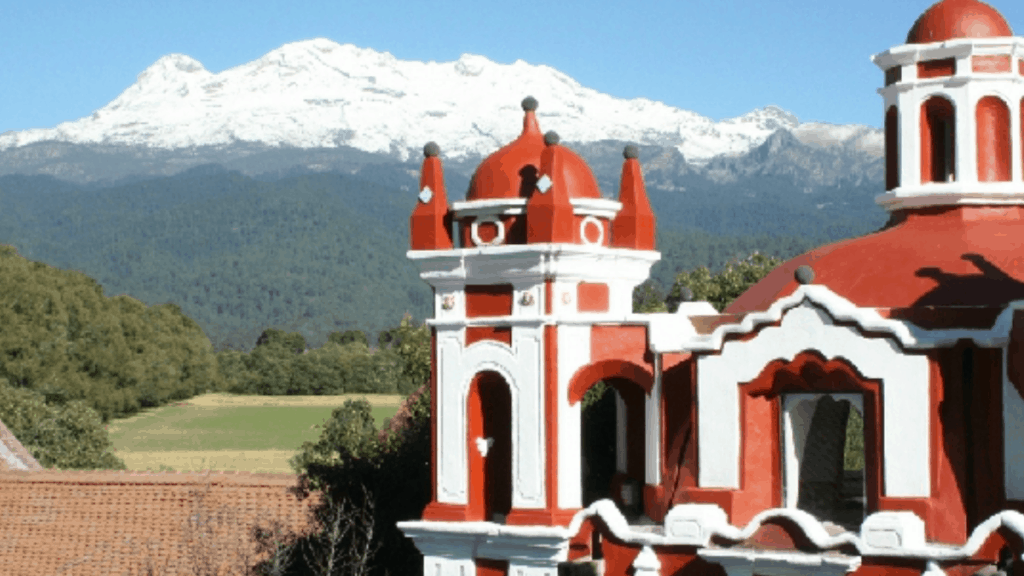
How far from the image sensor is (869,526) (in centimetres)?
1931

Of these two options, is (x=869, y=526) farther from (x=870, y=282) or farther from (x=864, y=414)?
(x=870, y=282)

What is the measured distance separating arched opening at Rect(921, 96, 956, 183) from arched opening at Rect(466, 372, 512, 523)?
758cm

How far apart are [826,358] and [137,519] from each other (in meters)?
17.2

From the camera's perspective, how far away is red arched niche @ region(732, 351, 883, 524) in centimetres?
2006

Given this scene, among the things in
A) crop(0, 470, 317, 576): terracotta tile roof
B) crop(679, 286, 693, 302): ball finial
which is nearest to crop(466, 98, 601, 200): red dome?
crop(679, 286, 693, 302): ball finial

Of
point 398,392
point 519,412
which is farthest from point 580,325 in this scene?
point 398,392

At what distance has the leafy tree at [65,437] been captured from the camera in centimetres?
4878

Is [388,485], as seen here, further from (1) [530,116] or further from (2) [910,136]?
(2) [910,136]

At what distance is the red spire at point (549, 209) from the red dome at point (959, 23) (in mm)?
6417

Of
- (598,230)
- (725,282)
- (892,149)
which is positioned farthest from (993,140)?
(725,282)

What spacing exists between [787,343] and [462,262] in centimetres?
516

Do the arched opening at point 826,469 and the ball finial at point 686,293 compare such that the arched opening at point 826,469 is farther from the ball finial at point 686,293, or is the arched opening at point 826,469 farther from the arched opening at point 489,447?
the arched opening at point 489,447

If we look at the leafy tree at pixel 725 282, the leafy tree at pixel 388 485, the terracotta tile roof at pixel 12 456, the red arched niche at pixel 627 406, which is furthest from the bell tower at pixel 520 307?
the leafy tree at pixel 725 282

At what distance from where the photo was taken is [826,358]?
20.3 m
